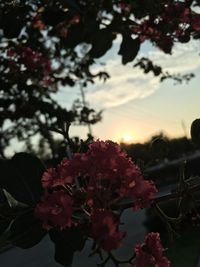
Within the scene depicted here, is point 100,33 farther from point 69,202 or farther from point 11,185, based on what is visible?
point 69,202

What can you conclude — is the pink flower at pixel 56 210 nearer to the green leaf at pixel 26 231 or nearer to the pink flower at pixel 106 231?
the pink flower at pixel 106 231

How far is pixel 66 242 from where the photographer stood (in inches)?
84.6

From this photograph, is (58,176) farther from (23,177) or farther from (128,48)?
(128,48)

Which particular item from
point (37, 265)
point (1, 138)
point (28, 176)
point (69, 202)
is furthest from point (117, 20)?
point (1, 138)

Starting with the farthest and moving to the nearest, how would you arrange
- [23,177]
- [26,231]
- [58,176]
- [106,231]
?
[23,177] → [26,231] → [58,176] → [106,231]

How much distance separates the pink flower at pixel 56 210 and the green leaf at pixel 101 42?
3196mm

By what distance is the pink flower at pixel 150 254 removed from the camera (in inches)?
85.4

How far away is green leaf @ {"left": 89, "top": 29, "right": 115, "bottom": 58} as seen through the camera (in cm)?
495

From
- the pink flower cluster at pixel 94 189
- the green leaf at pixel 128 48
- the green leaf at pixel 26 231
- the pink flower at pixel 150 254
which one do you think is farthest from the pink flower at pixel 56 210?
the green leaf at pixel 128 48

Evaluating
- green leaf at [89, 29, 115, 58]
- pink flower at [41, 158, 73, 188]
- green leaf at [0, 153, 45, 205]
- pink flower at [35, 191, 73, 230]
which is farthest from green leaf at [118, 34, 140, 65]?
pink flower at [35, 191, 73, 230]

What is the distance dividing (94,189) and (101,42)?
3.25 metres

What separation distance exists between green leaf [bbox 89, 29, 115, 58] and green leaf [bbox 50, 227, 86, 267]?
9.62 ft

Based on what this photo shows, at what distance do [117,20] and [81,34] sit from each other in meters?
0.30

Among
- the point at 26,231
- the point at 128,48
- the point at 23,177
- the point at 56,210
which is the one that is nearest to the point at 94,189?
the point at 56,210
